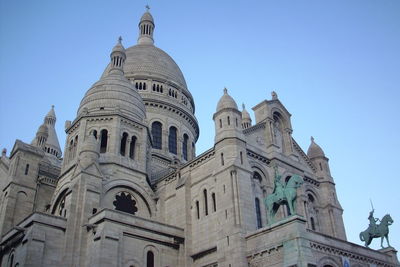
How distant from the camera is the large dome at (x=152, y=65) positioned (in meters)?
55.2

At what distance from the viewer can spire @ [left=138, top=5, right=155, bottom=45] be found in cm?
6456

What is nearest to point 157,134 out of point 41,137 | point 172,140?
point 172,140

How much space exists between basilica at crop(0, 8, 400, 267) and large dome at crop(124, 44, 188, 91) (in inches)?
335

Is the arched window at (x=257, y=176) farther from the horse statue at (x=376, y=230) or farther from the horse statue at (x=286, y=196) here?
the horse statue at (x=376, y=230)

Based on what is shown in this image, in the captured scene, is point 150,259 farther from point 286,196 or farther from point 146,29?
point 146,29

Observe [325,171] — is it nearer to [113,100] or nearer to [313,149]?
[313,149]

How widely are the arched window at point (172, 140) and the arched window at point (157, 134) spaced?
131 cm

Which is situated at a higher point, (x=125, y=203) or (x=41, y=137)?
(x=41, y=137)

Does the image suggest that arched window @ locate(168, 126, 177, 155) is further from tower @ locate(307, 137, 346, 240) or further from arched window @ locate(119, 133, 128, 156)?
tower @ locate(307, 137, 346, 240)

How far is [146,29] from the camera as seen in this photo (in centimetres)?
6612

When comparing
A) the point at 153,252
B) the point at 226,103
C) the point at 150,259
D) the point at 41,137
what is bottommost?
the point at 150,259

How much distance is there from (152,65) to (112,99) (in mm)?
17328

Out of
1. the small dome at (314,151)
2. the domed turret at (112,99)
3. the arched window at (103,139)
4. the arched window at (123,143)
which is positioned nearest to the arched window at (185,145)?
the domed turret at (112,99)

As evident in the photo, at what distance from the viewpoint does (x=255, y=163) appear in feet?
113
